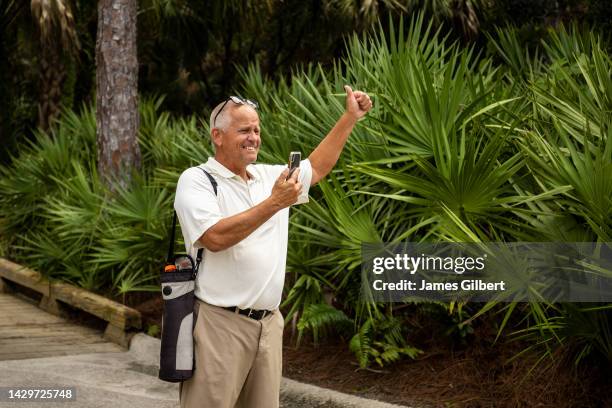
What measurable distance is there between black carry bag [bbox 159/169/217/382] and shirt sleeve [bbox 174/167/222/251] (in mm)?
141

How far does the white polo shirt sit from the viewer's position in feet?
10.8

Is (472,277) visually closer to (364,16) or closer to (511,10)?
(364,16)

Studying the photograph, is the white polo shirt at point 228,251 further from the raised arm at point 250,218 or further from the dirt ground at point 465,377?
the dirt ground at point 465,377

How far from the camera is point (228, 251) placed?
3.31 meters

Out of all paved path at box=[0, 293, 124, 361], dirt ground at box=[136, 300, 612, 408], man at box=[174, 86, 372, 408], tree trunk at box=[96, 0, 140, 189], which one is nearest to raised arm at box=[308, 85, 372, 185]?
man at box=[174, 86, 372, 408]

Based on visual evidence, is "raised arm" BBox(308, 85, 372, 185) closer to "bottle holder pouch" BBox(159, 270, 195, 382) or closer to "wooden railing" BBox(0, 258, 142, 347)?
"bottle holder pouch" BBox(159, 270, 195, 382)

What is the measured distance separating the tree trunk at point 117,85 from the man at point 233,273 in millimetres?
6850

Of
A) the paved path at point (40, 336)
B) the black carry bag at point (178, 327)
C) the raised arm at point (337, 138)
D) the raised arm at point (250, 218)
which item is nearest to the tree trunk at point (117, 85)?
the paved path at point (40, 336)

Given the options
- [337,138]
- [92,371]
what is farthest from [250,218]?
[92,371]

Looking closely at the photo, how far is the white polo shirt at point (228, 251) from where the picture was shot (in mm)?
3279

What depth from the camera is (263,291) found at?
3.35m

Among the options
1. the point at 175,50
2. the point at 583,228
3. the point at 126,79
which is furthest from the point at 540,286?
the point at 175,50

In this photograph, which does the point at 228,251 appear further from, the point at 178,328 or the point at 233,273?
the point at 178,328

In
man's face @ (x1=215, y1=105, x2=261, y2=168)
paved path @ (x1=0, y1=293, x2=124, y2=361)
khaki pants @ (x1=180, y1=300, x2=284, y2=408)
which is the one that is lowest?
paved path @ (x1=0, y1=293, x2=124, y2=361)
